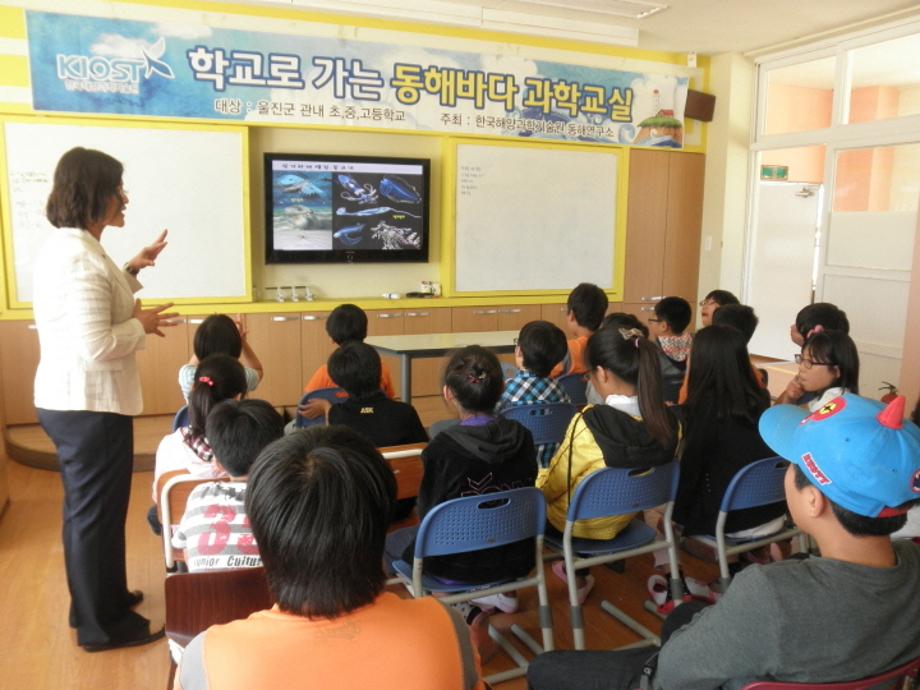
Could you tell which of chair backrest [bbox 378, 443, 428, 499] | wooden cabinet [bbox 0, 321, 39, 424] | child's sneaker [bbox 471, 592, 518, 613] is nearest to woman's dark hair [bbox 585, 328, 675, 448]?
chair backrest [bbox 378, 443, 428, 499]

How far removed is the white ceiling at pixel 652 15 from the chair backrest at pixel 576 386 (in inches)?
124

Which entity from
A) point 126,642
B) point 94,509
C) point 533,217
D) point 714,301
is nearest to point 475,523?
point 94,509

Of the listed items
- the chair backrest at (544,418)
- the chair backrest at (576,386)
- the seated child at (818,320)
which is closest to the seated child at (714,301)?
the seated child at (818,320)

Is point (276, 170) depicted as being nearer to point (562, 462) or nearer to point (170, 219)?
point (170, 219)

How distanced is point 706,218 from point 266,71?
160 inches

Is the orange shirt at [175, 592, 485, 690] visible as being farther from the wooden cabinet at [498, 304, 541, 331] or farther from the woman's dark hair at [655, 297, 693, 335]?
the wooden cabinet at [498, 304, 541, 331]

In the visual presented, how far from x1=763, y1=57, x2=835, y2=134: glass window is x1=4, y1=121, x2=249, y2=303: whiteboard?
15.1 feet

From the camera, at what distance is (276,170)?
207 inches

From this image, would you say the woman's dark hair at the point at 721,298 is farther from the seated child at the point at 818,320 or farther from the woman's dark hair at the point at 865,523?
the woman's dark hair at the point at 865,523

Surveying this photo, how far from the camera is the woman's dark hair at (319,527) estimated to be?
2.97 feet

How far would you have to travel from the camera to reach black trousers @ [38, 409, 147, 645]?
6.93 ft

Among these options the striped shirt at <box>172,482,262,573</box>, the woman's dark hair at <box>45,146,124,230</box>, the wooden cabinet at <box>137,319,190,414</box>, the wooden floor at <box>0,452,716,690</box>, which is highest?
the woman's dark hair at <box>45,146,124,230</box>

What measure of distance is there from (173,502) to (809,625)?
158cm

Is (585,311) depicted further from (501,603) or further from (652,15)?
(652,15)
